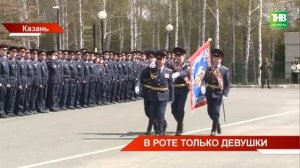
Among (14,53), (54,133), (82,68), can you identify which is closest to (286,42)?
(82,68)

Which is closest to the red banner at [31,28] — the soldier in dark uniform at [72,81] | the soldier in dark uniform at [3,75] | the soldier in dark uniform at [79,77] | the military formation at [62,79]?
the military formation at [62,79]

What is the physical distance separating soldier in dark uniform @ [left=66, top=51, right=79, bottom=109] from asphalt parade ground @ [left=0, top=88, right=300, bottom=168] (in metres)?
0.66

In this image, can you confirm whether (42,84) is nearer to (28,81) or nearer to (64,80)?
(28,81)

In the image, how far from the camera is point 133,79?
2427 centimetres

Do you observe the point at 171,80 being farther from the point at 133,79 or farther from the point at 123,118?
the point at 133,79

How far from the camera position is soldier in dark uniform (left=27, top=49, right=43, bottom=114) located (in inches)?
718

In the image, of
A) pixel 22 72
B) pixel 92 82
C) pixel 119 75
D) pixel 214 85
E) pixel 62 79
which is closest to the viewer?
pixel 214 85

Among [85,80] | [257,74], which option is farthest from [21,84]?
[257,74]

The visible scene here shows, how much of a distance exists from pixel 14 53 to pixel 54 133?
4807 mm

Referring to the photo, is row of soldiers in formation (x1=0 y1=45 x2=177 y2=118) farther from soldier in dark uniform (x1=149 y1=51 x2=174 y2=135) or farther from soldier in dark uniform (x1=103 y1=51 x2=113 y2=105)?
soldier in dark uniform (x1=149 y1=51 x2=174 y2=135)

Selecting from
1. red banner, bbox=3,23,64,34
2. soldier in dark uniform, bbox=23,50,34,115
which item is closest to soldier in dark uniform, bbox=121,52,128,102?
red banner, bbox=3,23,64,34

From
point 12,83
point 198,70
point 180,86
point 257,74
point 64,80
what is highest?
point 198,70

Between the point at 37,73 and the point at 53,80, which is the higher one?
the point at 37,73

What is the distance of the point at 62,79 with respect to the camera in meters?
19.9
